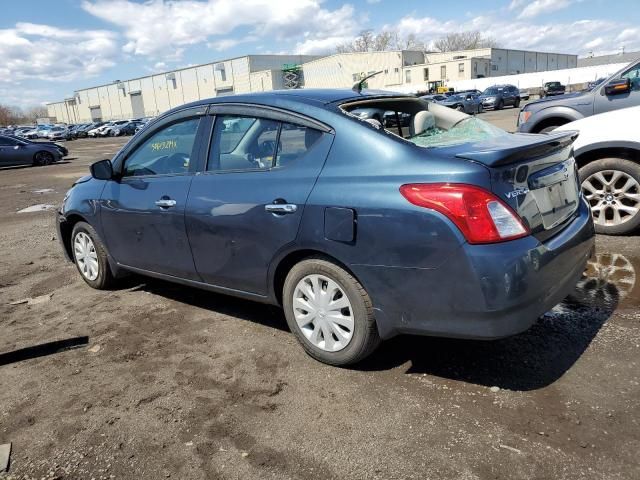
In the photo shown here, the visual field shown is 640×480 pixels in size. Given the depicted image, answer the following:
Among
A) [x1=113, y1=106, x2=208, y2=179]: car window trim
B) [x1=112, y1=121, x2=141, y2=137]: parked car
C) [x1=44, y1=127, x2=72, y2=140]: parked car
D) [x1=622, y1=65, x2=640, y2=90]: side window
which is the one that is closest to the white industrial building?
[x1=112, y1=121, x2=141, y2=137]: parked car

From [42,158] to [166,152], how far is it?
21068 millimetres

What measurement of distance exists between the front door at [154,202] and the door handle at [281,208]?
33.9 inches

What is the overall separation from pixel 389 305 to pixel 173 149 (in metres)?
2.23

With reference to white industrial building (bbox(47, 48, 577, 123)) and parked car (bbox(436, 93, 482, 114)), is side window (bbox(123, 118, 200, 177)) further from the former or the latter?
white industrial building (bbox(47, 48, 577, 123))

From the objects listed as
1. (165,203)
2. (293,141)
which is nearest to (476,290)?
(293,141)

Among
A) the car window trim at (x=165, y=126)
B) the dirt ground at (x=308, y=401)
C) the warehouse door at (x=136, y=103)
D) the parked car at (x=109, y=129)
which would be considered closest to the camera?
the dirt ground at (x=308, y=401)

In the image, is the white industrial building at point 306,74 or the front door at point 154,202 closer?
the front door at point 154,202

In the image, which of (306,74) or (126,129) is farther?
(306,74)

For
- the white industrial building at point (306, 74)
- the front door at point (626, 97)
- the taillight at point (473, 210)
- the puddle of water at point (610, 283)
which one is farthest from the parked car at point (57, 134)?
the taillight at point (473, 210)

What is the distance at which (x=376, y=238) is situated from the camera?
277 cm

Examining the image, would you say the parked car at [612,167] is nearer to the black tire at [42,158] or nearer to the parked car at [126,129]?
the black tire at [42,158]

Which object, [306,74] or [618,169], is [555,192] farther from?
[306,74]

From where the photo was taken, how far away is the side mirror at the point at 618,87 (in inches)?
283

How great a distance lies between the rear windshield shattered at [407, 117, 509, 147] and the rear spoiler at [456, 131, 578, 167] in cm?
22
